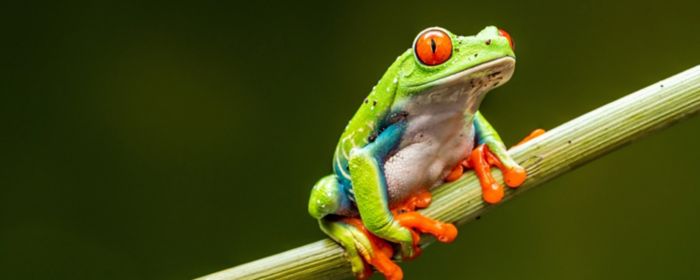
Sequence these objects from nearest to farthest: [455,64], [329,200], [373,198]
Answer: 1. [455,64]
2. [373,198]
3. [329,200]

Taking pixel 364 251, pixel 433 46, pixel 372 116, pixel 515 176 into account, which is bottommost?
pixel 364 251

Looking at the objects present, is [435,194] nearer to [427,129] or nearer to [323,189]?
[427,129]

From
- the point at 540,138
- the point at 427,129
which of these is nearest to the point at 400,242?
the point at 427,129

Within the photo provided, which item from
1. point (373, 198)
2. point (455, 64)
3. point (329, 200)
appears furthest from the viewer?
point (329, 200)

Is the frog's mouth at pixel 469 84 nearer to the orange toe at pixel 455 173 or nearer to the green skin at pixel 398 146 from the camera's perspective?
the green skin at pixel 398 146

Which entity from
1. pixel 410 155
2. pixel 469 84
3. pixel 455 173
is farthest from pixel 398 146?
pixel 469 84

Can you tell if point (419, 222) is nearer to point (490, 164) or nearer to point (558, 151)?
point (490, 164)

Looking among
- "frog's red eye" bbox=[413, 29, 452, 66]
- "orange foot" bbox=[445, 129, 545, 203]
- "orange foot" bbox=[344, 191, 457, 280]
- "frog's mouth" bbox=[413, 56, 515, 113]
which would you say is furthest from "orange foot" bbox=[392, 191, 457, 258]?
"frog's red eye" bbox=[413, 29, 452, 66]

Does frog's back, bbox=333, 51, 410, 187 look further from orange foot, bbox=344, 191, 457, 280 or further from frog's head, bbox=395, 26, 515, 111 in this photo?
orange foot, bbox=344, 191, 457, 280
